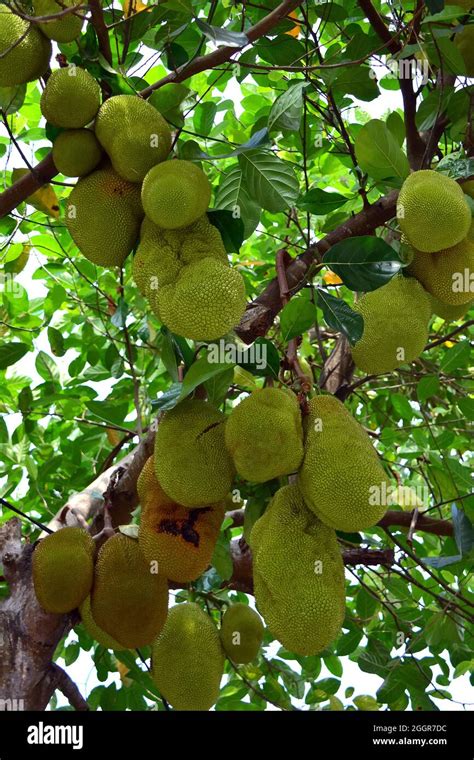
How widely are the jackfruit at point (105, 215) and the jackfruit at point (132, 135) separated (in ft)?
0.08

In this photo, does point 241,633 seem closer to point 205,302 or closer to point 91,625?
point 91,625

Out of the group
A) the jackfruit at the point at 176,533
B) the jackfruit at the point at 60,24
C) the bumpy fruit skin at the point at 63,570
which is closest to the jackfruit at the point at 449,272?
the jackfruit at the point at 176,533

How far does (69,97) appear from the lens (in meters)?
1.16

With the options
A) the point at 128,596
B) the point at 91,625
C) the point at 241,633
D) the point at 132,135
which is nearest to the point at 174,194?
the point at 132,135

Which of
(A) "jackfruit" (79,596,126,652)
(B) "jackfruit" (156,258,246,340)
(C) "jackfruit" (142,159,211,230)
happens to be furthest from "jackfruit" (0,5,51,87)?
(A) "jackfruit" (79,596,126,652)

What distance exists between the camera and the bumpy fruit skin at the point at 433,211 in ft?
3.93

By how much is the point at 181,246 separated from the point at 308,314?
0.65ft

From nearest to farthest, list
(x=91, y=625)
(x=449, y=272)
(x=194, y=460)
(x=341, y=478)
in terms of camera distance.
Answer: (x=341, y=478), (x=194, y=460), (x=449, y=272), (x=91, y=625)

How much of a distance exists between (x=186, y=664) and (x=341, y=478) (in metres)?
0.68

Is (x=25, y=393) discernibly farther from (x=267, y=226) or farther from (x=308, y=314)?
(x=308, y=314)

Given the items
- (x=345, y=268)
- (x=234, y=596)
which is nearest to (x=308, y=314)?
(x=345, y=268)

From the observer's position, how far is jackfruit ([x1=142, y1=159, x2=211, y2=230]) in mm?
1065

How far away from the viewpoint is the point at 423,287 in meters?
1.36

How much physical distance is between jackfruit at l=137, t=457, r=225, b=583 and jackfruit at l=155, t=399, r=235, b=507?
70mm
